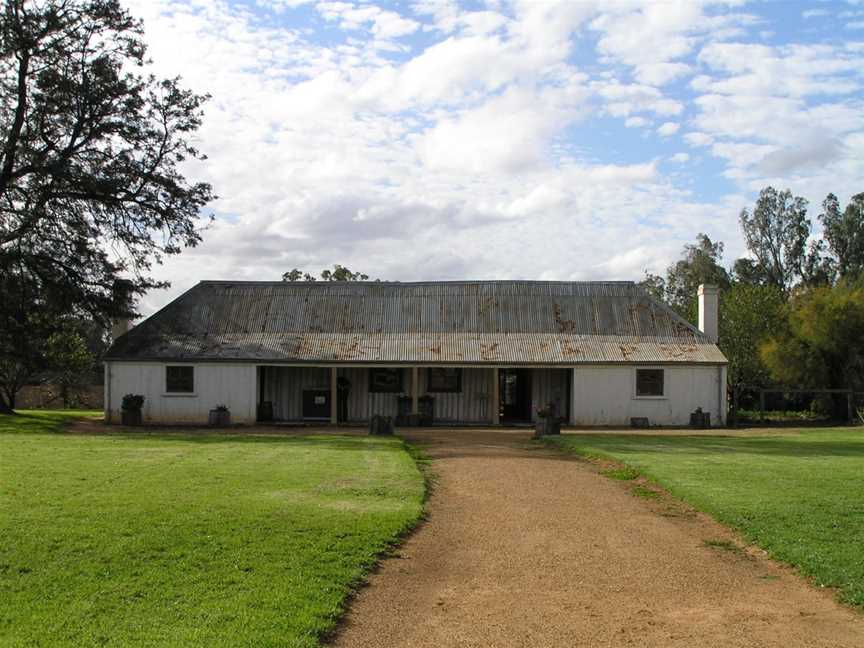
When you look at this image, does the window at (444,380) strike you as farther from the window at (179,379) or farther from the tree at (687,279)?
the tree at (687,279)

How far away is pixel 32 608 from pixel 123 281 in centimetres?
2395

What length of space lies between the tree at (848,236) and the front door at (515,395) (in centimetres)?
3934

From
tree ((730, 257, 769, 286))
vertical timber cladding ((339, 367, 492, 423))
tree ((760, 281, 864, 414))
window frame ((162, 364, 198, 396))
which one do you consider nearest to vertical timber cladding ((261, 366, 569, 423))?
vertical timber cladding ((339, 367, 492, 423))

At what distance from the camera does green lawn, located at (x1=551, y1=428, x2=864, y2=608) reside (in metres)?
8.86

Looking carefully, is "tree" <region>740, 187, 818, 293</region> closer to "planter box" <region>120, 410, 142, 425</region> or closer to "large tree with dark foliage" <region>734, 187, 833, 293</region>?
"large tree with dark foliage" <region>734, 187, 833, 293</region>

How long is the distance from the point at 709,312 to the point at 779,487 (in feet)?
67.9

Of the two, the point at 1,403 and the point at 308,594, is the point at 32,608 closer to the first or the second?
the point at 308,594

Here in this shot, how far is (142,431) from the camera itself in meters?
25.7

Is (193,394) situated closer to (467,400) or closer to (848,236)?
(467,400)

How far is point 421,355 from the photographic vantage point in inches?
1190

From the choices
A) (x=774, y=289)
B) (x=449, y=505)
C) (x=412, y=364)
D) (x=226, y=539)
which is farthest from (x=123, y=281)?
(x=774, y=289)

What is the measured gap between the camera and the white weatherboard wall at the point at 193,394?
29875 millimetres

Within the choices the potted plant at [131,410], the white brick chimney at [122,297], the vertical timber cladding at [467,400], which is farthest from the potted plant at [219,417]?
the vertical timber cladding at [467,400]

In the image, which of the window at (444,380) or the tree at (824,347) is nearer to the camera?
the window at (444,380)
